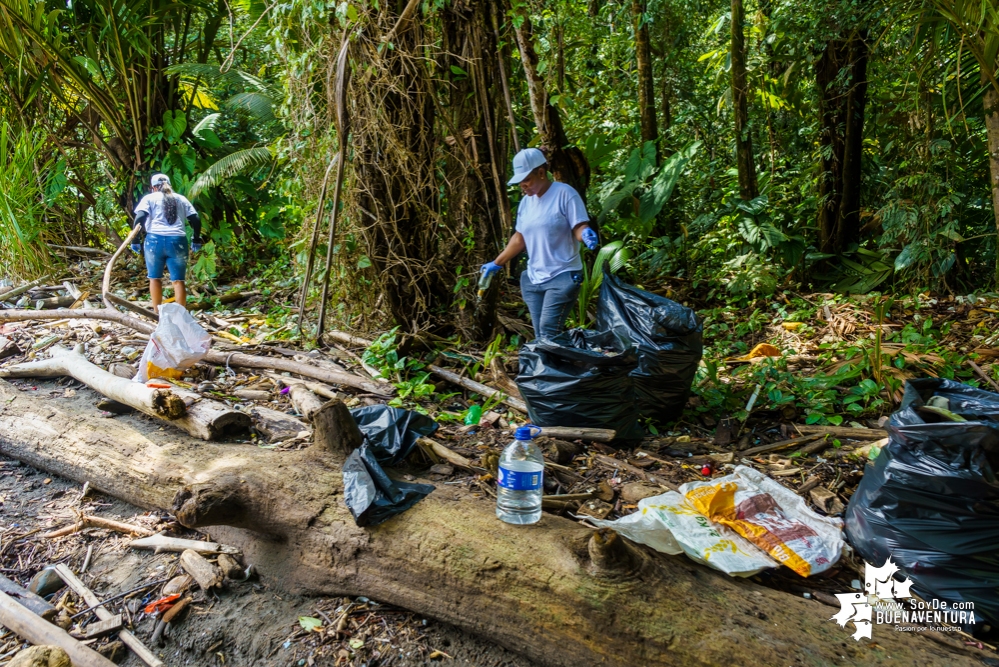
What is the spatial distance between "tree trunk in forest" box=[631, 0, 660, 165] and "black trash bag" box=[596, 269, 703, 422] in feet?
11.2

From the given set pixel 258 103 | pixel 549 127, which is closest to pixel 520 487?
pixel 549 127

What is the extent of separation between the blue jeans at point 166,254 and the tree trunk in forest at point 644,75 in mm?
4566

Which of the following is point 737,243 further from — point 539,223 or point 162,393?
point 162,393

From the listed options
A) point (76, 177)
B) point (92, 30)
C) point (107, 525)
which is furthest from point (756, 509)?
point (76, 177)

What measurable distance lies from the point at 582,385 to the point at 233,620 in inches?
68.5

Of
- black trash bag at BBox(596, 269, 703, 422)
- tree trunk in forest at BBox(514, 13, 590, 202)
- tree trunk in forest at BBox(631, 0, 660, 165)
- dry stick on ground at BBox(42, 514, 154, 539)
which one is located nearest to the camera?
dry stick on ground at BBox(42, 514, 154, 539)

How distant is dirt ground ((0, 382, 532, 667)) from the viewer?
2.08 meters

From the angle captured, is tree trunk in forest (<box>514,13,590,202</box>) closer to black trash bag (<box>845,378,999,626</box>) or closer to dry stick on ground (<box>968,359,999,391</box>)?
dry stick on ground (<box>968,359,999,391</box>)

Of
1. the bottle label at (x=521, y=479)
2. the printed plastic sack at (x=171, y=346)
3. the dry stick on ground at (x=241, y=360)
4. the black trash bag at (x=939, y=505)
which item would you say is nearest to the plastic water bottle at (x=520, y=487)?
the bottle label at (x=521, y=479)

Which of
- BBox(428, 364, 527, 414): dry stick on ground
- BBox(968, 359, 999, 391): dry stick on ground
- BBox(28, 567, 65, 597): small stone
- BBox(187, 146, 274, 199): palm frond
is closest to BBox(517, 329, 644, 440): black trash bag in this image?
BBox(428, 364, 527, 414): dry stick on ground

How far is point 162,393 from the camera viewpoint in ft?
10.6

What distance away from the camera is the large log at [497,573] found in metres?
1.79

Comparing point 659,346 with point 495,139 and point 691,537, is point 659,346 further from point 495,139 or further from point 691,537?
point 495,139

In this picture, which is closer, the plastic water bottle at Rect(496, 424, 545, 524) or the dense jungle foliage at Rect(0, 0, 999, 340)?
the plastic water bottle at Rect(496, 424, 545, 524)
